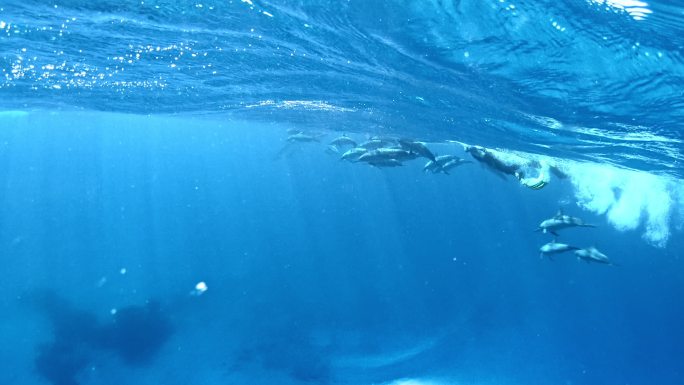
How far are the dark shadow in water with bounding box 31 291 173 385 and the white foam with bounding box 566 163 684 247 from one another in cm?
2802

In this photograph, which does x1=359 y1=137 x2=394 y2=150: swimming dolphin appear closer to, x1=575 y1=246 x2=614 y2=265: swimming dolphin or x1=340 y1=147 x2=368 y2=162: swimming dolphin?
x1=340 y1=147 x2=368 y2=162: swimming dolphin

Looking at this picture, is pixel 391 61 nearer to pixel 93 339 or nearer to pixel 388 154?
pixel 388 154

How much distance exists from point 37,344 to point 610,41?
29015 mm

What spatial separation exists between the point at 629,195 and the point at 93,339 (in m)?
42.1

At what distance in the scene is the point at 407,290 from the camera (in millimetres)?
42219

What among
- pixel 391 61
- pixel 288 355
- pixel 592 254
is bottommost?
pixel 288 355

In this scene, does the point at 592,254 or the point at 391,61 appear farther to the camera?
the point at 391,61

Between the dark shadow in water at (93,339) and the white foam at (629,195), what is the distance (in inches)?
1103

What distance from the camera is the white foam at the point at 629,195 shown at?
29859 mm

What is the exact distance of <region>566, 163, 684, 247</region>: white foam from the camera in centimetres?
2986

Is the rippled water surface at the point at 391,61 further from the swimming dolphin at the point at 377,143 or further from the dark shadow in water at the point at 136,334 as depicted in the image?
the dark shadow in water at the point at 136,334

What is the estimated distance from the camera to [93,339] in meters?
23.6

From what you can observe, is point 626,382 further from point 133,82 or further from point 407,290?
point 133,82

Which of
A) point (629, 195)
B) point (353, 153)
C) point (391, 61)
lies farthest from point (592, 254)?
point (629, 195)
